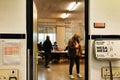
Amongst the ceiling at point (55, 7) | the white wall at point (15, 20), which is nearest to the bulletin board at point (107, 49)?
the white wall at point (15, 20)

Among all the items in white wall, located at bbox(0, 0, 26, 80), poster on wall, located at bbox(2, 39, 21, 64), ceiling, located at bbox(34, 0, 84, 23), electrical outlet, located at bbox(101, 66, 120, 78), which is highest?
ceiling, located at bbox(34, 0, 84, 23)

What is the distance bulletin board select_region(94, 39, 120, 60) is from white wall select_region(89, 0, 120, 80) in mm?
121

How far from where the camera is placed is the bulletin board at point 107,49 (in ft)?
9.04

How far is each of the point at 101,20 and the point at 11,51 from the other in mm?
1274

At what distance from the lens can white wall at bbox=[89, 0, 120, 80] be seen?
2.86 metres

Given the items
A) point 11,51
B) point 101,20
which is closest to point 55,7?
point 101,20

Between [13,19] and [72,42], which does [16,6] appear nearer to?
[13,19]

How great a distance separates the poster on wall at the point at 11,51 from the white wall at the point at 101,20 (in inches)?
38.6

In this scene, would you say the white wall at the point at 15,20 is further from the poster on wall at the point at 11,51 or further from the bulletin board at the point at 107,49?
the bulletin board at the point at 107,49

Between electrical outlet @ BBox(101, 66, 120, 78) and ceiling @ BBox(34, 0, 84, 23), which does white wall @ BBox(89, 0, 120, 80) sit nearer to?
electrical outlet @ BBox(101, 66, 120, 78)

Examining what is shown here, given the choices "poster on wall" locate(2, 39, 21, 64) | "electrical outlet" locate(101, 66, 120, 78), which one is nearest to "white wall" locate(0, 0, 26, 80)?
"poster on wall" locate(2, 39, 21, 64)

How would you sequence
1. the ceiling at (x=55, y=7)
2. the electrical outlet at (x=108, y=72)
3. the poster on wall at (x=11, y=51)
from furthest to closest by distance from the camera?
the ceiling at (x=55, y=7) < the electrical outlet at (x=108, y=72) < the poster on wall at (x=11, y=51)

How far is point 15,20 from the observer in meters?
2.74

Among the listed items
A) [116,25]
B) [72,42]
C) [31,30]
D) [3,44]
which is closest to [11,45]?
[3,44]
